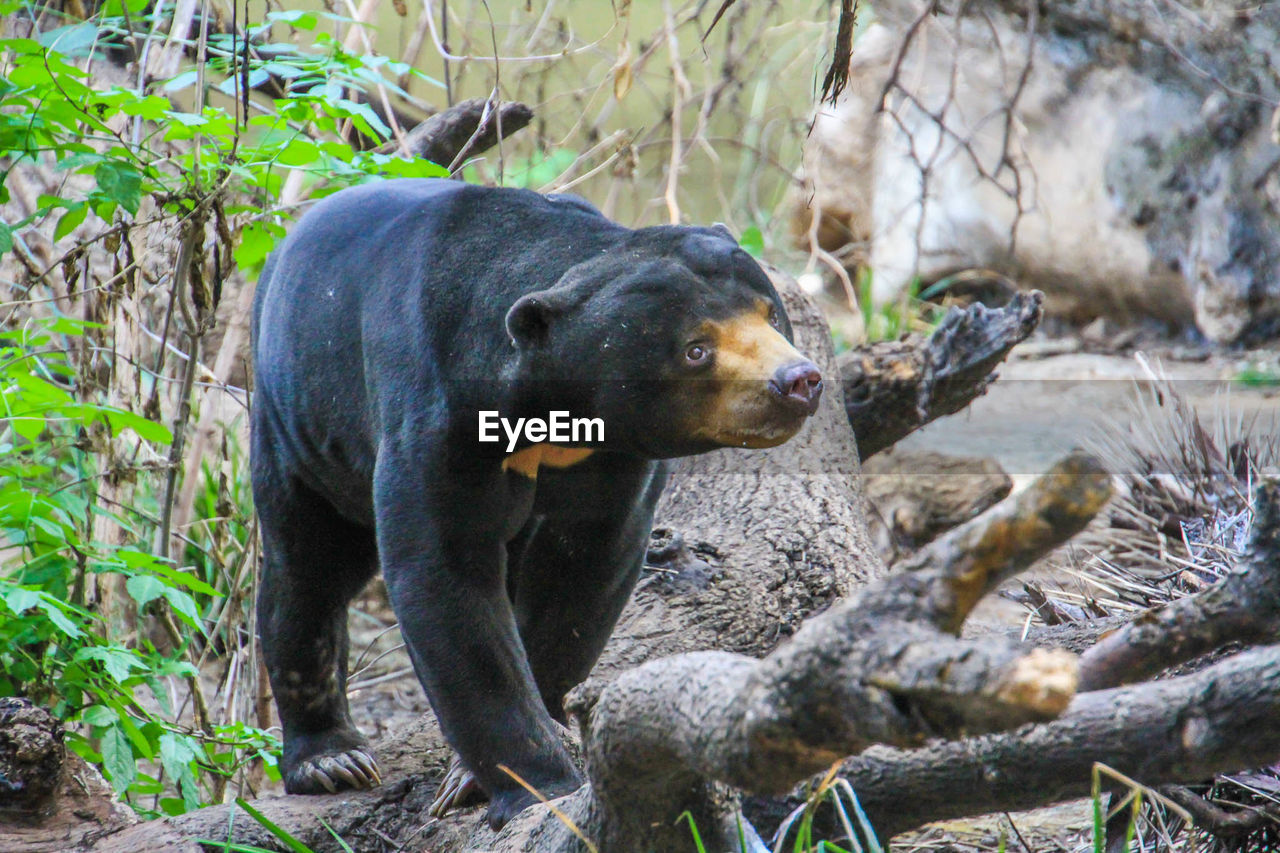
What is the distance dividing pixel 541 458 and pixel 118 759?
1.08 m

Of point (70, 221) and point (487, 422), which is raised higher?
point (70, 221)

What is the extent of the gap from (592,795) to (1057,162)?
8.72 metres

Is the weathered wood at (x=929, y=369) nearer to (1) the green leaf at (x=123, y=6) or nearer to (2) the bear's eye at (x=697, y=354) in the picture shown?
(2) the bear's eye at (x=697, y=354)

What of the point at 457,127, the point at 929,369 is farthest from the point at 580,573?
the point at 929,369

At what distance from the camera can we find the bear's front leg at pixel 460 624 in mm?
2305

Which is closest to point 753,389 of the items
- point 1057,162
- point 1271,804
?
point 1271,804

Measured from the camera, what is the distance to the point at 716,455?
378 centimetres

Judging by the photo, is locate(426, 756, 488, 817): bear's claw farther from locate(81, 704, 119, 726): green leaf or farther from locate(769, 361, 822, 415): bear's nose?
locate(769, 361, 822, 415): bear's nose

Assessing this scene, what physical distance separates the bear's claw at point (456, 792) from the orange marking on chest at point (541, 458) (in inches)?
23.7

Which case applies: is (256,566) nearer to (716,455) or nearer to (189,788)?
(189,788)

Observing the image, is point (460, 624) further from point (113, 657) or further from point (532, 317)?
point (113, 657)

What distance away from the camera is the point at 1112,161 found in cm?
920

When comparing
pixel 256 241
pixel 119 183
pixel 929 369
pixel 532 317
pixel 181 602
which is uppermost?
pixel 119 183

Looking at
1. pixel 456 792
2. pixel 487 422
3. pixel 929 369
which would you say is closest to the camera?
pixel 487 422
